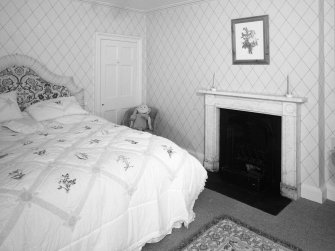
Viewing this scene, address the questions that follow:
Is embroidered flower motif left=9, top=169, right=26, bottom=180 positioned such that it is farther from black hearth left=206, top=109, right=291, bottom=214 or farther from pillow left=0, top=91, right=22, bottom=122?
black hearth left=206, top=109, right=291, bottom=214

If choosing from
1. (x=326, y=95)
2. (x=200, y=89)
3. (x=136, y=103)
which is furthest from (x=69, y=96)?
(x=326, y=95)

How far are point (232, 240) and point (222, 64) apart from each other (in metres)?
2.35

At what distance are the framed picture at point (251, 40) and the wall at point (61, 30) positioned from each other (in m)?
2.01

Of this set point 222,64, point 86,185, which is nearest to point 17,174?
point 86,185

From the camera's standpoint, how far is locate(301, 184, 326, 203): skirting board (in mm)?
2884

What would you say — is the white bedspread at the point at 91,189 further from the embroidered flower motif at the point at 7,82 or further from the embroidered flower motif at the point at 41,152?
the embroidered flower motif at the point at 7,82

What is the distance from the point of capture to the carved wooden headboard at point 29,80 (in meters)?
3.36

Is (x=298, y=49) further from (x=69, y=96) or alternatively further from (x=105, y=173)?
(x=69, y=96)

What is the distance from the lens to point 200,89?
4016 mm

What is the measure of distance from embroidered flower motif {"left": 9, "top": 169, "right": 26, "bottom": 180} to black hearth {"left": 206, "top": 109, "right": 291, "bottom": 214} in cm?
222

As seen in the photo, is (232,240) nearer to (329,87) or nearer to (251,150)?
(251,150)

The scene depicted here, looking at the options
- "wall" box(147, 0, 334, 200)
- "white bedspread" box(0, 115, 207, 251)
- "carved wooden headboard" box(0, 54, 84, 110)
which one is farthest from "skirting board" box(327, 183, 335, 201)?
"carved wooden headboard" box(0, 54, 84, 110)

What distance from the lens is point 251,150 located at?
3.54m

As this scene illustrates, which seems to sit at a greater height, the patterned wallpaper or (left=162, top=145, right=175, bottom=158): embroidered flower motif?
the patterned wallpaper
